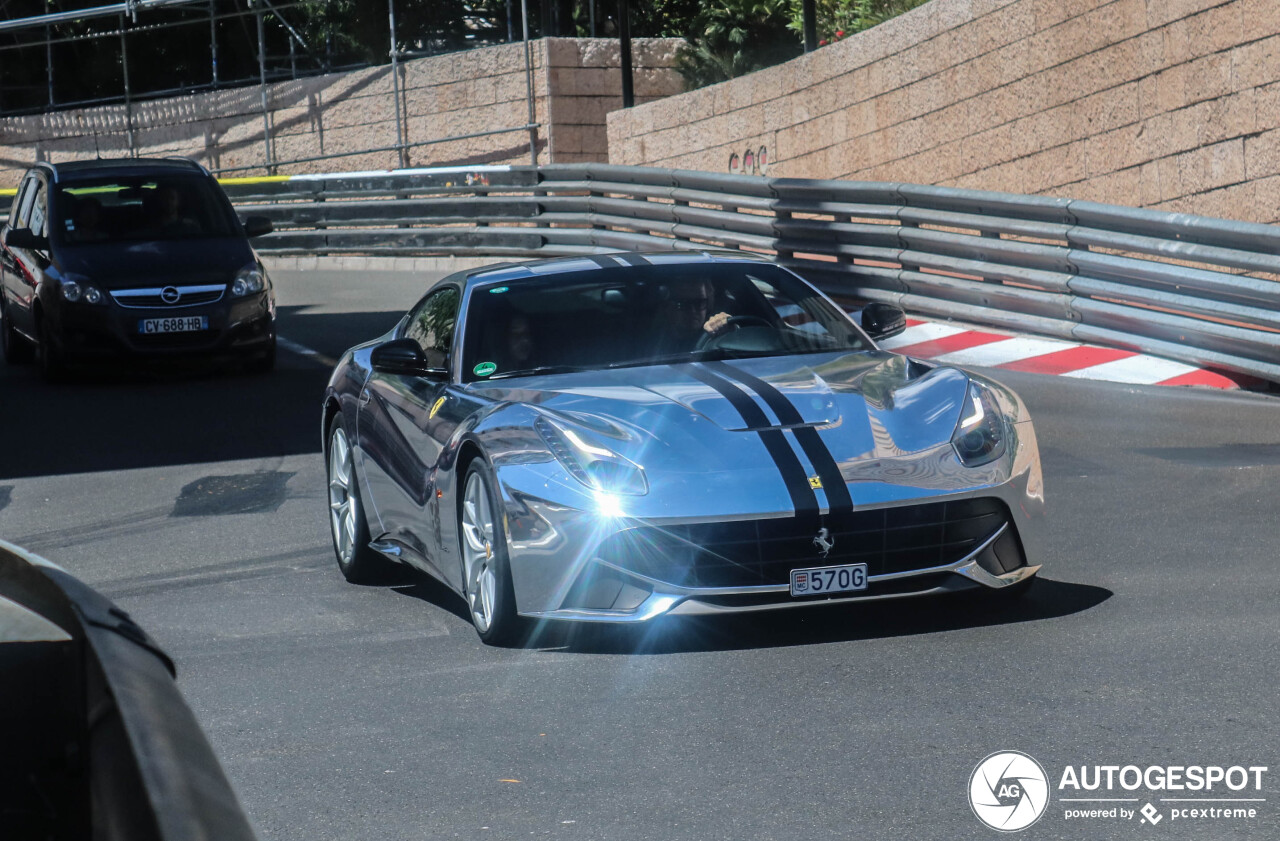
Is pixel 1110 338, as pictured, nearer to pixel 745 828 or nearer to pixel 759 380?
pixel 759 380

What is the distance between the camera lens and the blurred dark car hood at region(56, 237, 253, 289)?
49.3 ft

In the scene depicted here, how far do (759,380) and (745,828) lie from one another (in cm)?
262

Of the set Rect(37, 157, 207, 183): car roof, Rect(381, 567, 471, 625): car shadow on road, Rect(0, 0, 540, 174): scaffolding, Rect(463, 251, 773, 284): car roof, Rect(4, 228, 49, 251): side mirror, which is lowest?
Rect(381, 567, 471, 625): car shadow on road

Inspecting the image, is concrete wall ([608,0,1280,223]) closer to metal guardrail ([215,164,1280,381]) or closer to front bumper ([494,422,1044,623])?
metal guardrail ([215,164,1280,381])

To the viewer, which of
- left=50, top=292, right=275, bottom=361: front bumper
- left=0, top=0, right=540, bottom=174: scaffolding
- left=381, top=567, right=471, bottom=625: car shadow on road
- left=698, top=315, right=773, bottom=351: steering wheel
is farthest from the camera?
left=0, top=0, right=540, bottom=174: scaffolding

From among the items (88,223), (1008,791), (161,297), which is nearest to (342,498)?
(1008,791)

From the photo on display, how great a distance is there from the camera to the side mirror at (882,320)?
744 centimetres

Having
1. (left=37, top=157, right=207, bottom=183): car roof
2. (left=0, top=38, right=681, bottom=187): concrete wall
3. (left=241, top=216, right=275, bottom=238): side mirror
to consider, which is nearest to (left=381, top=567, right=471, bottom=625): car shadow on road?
(left=241, top=216, right=275, bottom=238): side mirror

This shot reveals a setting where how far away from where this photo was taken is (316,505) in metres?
9.41

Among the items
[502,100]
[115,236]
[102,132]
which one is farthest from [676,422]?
[102,132]

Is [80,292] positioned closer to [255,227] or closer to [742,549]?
[255,227]

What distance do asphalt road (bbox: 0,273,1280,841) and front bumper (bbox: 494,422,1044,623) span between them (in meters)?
0.17

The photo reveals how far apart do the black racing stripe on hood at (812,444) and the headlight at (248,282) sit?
9.33 meters

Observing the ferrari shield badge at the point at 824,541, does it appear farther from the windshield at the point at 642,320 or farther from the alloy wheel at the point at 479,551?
the windshield at the point at 642,320
